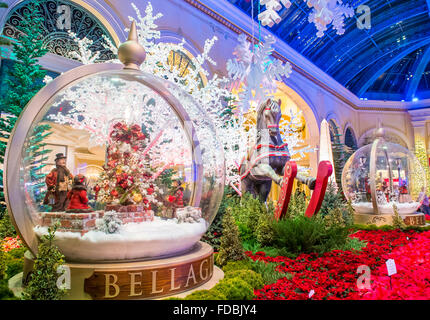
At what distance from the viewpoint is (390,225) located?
22.7 ft

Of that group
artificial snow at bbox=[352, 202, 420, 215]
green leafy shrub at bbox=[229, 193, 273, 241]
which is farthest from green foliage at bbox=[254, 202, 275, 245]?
artificial snow at bbox=[352, 202, 420, 215]

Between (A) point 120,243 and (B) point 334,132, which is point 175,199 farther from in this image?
(B) point 334,132

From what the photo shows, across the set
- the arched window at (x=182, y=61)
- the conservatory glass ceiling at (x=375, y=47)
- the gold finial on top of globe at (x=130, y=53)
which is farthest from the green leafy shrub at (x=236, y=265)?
the conservatory glass ceiling at (x=375, y=47)

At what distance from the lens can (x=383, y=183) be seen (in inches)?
313

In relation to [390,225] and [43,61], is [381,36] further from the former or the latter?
[43,61]

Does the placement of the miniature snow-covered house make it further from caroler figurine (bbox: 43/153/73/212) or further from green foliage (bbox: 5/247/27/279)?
green foliage (bbox: 5/247/27/279)

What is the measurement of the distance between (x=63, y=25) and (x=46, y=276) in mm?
6005

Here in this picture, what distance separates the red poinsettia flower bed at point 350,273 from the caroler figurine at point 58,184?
1938mm

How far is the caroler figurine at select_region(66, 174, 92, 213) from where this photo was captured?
2613 millimetres

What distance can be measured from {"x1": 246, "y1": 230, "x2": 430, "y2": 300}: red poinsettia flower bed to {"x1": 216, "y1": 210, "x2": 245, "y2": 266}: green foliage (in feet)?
1.84

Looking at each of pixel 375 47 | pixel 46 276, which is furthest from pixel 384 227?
pixel 375 47

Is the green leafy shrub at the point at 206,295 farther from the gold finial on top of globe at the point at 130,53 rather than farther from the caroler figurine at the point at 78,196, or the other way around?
the gold finial on top of globe at the point at 130,53

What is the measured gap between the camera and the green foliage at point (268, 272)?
336 centimetres
